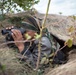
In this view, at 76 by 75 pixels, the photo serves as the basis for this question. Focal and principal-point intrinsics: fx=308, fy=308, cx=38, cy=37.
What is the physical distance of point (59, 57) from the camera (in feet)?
18.2

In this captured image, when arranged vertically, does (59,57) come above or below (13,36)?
below

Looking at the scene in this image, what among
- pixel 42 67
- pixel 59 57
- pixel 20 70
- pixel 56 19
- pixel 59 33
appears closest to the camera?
pixel 20 70

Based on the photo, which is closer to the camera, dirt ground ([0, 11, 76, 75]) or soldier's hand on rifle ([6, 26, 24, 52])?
dirt ground ([0, 11, 76, 75])

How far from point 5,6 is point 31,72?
Answer: 313 centimetres

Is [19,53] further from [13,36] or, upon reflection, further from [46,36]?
[46,36]

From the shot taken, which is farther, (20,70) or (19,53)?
(19,53)

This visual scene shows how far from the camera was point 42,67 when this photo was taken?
5148 millimetres

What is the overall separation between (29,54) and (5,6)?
2567mm

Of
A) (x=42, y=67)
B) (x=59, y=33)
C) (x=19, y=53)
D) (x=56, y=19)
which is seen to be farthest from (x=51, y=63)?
(x=56, y=19)

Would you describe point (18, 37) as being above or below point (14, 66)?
above

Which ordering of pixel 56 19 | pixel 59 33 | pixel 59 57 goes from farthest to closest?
pixel 56 19
pixel 59 33
pixel 59 57

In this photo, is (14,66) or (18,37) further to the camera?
(18,37)

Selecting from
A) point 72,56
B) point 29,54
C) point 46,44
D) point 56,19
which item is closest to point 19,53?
point 29,54

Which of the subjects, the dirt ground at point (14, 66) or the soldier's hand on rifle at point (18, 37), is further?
the soldier's hand on rifle at point (18, 37)
